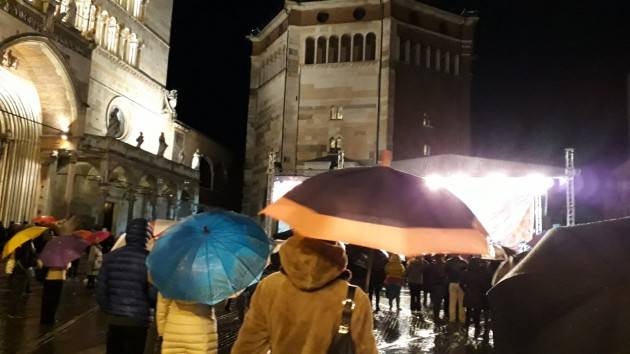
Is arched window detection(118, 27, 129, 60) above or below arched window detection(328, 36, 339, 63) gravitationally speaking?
below

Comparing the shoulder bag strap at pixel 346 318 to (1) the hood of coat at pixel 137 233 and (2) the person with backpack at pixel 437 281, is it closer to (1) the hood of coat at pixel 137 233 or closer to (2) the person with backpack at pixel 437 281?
(1) the hood of coat at pixel 137 233

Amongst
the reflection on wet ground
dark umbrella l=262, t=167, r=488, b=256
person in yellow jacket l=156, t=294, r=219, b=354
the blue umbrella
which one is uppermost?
dark umbrella l=262, t=167, r=488, b=256

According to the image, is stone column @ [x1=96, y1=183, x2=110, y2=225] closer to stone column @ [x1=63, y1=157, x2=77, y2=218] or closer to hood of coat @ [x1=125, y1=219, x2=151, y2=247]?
stone column @ [x1=63, y1=157, x2=77, y2=218]

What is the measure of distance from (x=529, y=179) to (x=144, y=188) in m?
21.4

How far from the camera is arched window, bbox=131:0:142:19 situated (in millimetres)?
33088

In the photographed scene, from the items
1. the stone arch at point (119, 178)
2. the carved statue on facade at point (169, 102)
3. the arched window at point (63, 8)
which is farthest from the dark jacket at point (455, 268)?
the carved statue on facade at point (169, 102)

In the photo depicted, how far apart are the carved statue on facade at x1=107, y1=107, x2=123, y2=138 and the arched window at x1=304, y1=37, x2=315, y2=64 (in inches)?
513

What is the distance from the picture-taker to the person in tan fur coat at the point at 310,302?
2.99 metres

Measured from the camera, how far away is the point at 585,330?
5.56ft

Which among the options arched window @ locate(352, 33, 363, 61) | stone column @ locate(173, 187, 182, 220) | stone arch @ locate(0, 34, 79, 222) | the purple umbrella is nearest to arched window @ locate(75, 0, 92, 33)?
stone arch @ locate(0, 34, 79, 222)

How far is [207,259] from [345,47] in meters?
33.4

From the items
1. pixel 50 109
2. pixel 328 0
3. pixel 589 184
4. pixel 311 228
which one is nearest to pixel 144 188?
pixel 50 109

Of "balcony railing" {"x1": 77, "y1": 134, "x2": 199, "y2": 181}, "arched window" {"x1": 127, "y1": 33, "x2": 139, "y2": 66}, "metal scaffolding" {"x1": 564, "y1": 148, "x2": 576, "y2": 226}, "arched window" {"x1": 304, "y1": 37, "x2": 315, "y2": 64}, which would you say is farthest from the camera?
"arched window" {"x1": 304, "y1": 37, "x2": 315, "y2": 64}

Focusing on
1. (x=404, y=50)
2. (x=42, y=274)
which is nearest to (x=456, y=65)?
(x=404, y=50)
